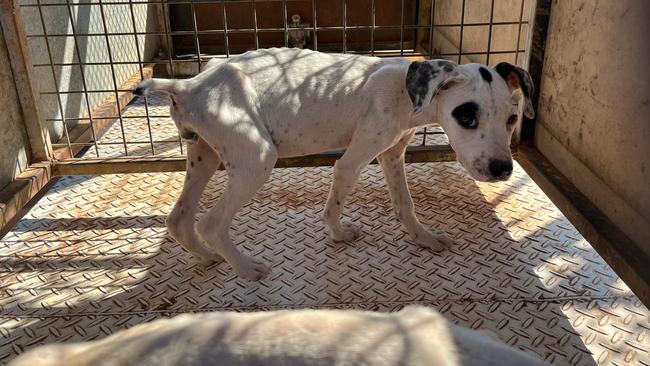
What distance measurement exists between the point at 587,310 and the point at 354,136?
3.79 ft

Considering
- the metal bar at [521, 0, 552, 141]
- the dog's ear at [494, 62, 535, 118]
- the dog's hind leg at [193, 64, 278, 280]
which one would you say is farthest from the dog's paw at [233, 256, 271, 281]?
the metal bar at [521, 0, 552, 141]

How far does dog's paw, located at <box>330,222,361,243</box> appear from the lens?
2.70m

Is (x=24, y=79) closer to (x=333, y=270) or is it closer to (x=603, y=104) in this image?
(x=333, y=270)

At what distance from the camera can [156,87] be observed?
2.27 metres

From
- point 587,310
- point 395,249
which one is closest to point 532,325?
point 587,310

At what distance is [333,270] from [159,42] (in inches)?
161

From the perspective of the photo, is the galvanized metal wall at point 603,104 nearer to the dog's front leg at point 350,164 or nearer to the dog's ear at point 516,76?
the dog's ear at point 516,76

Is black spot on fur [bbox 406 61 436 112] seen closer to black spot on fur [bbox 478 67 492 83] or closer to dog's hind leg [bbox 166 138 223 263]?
black spot on fur [bbox 478 67 492 83]

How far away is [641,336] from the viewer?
2062 millimetres

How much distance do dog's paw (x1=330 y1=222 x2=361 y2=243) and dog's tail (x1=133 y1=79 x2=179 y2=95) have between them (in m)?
0.97

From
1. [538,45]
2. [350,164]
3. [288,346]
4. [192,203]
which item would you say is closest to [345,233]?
[350,164]

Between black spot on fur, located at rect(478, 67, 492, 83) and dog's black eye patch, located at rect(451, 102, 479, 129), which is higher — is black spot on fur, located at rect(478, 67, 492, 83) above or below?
above

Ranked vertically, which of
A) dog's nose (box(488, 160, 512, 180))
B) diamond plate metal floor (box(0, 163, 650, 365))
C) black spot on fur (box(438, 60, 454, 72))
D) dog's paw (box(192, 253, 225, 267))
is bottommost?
diamond plate metal floor (box(0, 163, 650, 365))

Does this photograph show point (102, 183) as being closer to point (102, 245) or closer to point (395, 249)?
point (102, 245)
